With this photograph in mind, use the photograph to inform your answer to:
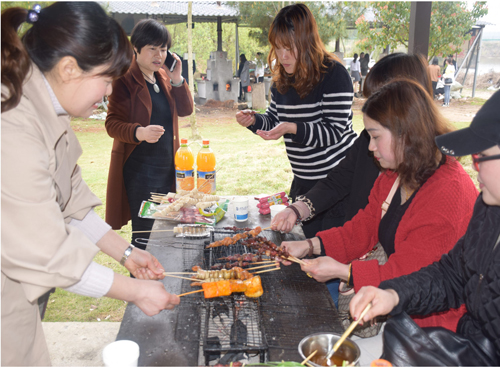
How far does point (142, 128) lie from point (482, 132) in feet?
10.6

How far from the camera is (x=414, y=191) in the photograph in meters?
2.54

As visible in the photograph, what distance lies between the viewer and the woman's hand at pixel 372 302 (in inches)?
76.4

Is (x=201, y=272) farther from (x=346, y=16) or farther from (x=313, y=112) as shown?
(x=346, y=16)

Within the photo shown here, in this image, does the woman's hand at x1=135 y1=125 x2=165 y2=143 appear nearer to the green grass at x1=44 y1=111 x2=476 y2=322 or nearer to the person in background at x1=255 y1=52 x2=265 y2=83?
the green grass at x1=44 y1=111 x2=476 y2=322

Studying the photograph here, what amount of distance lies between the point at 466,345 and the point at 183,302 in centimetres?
142

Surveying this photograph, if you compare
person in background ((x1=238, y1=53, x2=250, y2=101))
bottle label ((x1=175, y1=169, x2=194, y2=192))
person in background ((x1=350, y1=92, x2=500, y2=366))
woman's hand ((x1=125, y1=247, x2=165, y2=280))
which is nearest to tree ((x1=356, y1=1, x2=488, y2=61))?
person in background ((x1=238, y1=53, x2=250, y2=101))

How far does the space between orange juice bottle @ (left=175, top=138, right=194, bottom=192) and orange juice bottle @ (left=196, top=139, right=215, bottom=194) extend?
0.34ft

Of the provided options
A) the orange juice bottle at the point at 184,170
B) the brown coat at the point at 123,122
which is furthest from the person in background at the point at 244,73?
the orange juice bottle at the point at 184,170

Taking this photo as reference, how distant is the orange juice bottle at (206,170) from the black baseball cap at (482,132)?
2665 mm

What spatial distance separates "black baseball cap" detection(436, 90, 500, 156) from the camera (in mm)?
1627

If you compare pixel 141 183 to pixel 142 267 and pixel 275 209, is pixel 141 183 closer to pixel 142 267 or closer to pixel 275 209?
pixel 275 209

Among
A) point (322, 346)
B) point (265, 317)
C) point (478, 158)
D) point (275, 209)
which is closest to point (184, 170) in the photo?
point (275, 209)

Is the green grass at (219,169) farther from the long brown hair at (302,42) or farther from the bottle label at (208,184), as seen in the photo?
the long brown hair at (302,42)

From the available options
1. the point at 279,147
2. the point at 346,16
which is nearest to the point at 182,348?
the point at 279,147
